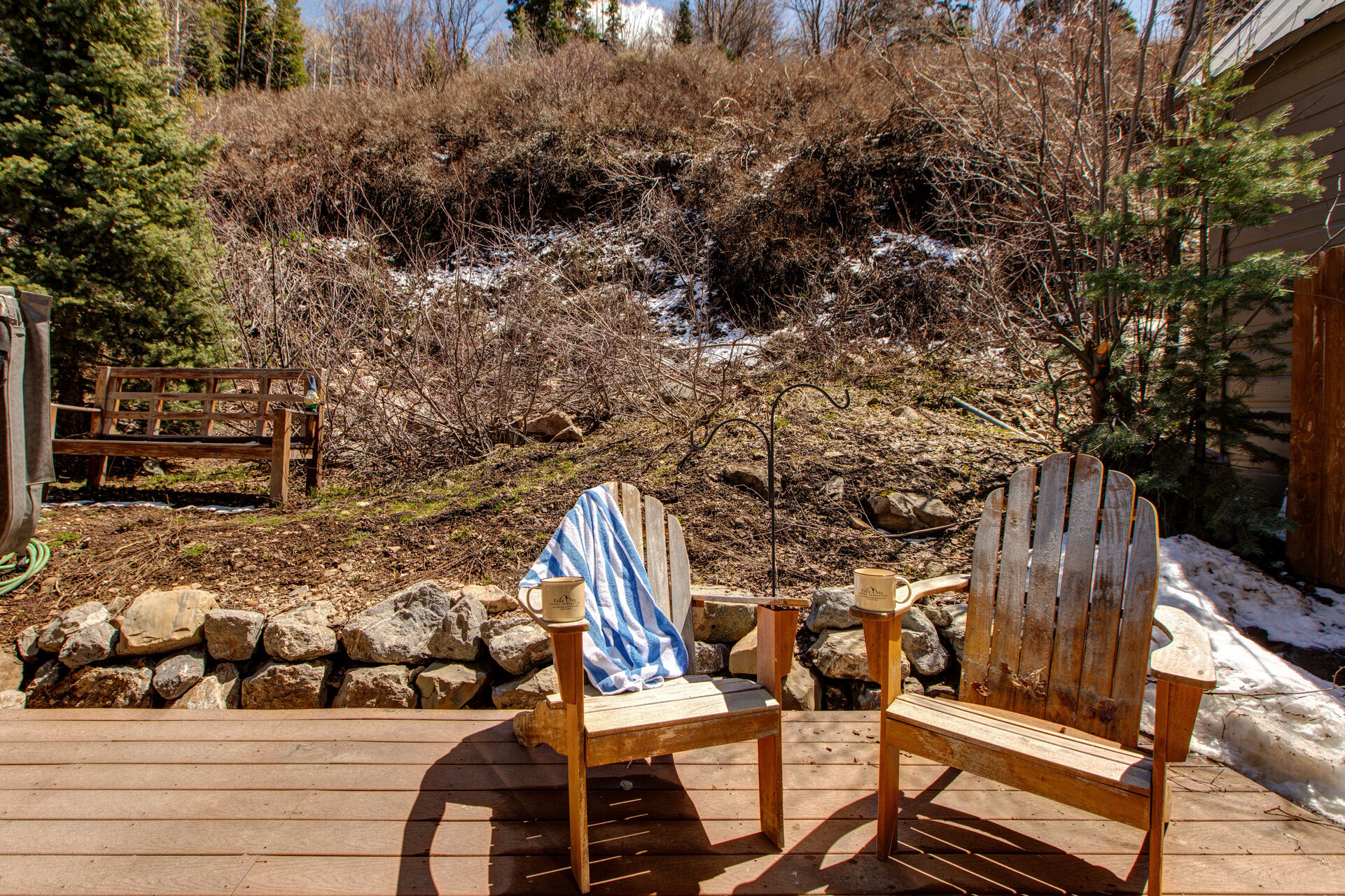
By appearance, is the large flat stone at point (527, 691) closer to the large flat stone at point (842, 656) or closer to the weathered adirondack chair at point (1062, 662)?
the large flat stone at point (842, 656)

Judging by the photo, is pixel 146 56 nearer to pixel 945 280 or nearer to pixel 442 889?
pixel 442 889

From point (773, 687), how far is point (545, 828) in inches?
30.4

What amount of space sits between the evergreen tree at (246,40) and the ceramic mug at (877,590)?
21.0 meters

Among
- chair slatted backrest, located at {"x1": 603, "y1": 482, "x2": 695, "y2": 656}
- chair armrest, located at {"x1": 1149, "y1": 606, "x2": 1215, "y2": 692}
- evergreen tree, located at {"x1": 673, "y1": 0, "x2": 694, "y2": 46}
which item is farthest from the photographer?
evergreen tree, located at {"x1": 673, "y1": 0, "x2": 694, "y2": 46}

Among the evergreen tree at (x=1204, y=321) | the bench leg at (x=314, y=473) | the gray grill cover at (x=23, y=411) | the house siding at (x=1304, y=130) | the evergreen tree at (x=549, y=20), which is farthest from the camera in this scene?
the evergreen tree at (x=549, y=20)

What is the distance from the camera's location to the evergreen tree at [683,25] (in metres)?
16.8

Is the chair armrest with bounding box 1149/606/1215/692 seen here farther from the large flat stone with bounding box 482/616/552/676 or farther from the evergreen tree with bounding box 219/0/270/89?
the evergreen tree with bounding box 219/0/270/89

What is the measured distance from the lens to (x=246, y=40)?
1772 centimetres

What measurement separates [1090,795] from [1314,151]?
4.52 metres

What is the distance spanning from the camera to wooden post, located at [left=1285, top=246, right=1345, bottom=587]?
3127 mm

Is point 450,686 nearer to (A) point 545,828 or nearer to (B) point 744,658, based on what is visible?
(A) point 545,828

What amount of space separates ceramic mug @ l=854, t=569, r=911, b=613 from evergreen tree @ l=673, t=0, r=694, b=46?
17653 millimetres

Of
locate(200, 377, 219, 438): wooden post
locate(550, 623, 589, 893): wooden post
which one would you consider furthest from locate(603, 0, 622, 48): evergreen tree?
locate(550, 623, 589, 893): wooden post

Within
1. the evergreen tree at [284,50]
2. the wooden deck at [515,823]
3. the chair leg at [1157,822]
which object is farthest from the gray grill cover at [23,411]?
the evergreen tree at [284,50]
